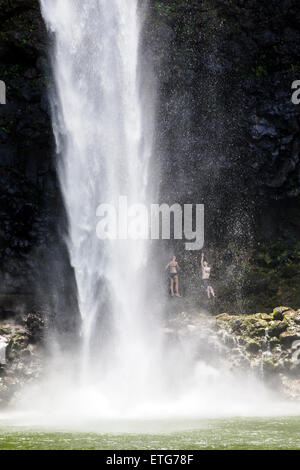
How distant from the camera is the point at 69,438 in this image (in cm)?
698

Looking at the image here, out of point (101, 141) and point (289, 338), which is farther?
point (101, 141)

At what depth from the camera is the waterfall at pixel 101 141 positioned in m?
14.7

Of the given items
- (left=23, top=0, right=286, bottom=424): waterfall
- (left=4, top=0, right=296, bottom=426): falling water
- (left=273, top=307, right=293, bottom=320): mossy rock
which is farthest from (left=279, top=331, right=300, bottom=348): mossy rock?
(left=23, top=0, right=286, bottom=424): waterfall

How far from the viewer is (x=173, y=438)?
6844mm

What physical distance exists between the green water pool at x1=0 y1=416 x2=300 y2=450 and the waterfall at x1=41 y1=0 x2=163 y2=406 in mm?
6456

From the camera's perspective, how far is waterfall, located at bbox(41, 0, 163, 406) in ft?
48.2

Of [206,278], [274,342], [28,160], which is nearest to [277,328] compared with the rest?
[274,342]

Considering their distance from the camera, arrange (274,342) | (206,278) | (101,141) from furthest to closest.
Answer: (101,141)
(206,278)
(274,342)

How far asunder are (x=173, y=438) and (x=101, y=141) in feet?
37.0

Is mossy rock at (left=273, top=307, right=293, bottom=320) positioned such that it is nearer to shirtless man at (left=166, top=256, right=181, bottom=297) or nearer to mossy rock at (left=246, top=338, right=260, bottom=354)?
mossy rock at (left=246, top=338, right=260, bottom=354)

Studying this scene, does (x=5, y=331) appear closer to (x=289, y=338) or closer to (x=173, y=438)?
(x=289, y=338)

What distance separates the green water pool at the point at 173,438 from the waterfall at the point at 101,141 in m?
6.46
